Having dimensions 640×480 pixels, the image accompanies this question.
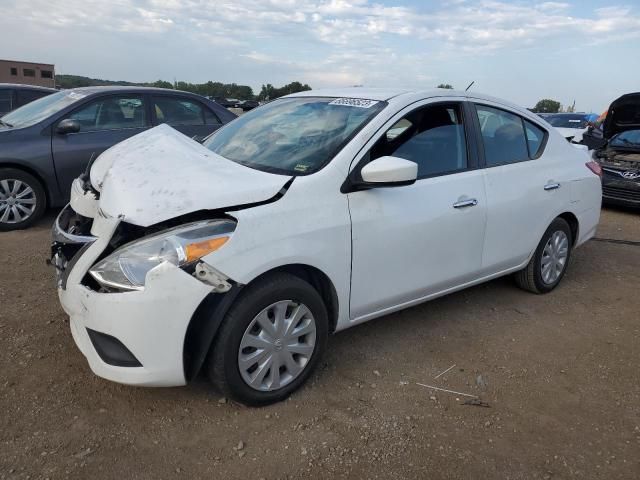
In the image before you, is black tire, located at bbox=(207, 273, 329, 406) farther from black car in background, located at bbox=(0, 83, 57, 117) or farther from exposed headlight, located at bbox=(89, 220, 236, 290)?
black car in background, located at bbox=(0, 83, 57, 117)

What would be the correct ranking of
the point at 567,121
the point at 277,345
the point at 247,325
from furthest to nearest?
the point at 567,121, the point at 277,345, the point at 247,325

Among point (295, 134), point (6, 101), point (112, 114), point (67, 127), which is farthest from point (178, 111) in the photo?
point (295, 134)

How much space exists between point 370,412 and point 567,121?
1561 centimetres

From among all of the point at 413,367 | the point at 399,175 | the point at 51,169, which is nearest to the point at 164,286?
the point at 399,175

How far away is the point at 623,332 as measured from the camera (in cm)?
383

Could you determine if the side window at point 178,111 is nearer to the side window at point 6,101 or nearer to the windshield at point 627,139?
the side window at point 6,101

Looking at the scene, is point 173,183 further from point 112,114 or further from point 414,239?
point 112,114

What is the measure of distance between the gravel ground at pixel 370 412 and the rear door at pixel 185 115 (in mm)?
3210

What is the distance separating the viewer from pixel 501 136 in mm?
3834

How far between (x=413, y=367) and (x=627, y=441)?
1.16m

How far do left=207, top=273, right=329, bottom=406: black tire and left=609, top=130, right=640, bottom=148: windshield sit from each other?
25.5 feet

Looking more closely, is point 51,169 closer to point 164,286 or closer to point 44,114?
point 44,114

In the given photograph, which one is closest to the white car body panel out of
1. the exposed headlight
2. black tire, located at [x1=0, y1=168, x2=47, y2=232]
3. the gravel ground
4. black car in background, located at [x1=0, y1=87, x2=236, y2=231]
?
the gravel ground

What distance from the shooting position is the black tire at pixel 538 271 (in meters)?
4.20
